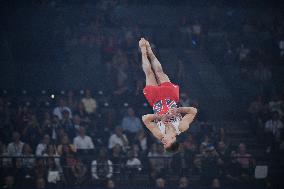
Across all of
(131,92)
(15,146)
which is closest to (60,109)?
(15,146)

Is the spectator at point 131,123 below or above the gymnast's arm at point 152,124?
above

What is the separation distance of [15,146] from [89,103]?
2.65m

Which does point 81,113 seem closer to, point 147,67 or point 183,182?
point 183,182

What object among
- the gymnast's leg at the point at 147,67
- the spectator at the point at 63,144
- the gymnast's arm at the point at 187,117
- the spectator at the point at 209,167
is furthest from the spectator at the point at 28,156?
the gymnast's arm at the point at 187,117

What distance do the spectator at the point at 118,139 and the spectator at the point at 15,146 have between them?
2.11m

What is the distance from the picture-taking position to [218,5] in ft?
66.9

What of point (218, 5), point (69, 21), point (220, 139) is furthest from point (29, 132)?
point (218, 5)

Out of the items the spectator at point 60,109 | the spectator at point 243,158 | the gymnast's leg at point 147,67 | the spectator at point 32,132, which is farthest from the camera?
the spectator at point 60,109

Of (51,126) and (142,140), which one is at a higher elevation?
(51,126)

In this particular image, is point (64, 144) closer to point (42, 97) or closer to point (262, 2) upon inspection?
point (42, 97)

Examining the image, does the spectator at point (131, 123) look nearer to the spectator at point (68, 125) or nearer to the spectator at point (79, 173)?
the spectator at point (68, 125)

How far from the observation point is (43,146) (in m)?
13.1

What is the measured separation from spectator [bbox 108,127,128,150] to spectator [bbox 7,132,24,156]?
2106 millimetres

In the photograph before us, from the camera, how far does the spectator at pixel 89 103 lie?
14.9 m
